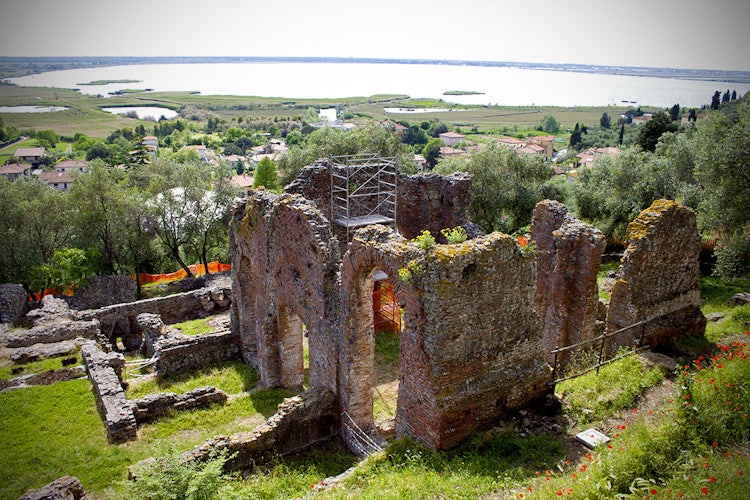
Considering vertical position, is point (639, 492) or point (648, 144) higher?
point (648, 144)

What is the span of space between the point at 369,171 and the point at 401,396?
1992 cm

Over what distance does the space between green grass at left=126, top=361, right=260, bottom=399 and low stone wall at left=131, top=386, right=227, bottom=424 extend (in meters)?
1.48

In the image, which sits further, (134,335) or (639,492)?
(134,335)

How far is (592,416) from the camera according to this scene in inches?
417

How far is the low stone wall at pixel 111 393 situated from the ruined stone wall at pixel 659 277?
14652 millimetres

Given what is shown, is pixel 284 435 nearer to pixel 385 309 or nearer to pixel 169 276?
pixel 385 309

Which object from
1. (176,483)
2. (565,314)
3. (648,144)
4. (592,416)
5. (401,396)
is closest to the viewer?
(176,483)

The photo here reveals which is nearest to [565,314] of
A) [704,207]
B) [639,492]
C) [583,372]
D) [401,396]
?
[583,372]

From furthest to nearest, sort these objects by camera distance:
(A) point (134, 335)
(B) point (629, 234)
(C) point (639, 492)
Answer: (A) point (134, 335), (B) point (629, 234), (C) point (639, 492)

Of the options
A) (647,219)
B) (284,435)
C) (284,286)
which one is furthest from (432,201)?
(284,435)

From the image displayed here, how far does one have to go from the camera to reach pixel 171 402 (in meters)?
16.0

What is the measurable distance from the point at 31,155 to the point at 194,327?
291ft

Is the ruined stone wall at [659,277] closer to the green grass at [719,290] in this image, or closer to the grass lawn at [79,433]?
the green grass at [719,290]

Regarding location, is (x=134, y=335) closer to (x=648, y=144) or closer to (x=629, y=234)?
(x=629, y=234)
